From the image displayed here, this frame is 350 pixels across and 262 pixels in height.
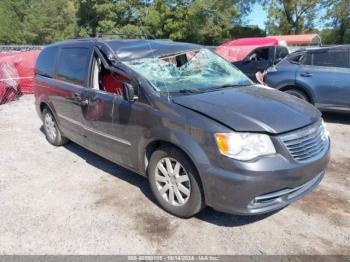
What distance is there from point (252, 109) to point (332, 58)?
4708 mm

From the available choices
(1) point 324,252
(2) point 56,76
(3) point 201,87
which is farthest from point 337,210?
(2) point 56,76

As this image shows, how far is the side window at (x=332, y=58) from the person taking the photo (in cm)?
700

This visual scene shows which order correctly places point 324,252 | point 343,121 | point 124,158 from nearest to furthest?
point 324,252 → point 124,158 → point 343,121

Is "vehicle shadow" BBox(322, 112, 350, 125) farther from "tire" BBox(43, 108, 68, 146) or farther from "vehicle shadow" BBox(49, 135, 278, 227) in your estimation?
"tire" BBox(43, 108, 68, 146)

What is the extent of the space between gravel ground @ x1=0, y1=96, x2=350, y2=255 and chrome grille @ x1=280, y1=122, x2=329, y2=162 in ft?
2.40

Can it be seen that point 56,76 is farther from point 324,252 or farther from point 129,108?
point 324,252

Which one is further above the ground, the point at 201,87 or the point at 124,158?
the point at 201,87

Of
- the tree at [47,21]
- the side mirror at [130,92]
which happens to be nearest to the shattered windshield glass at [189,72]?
the side mirror at [130,92]

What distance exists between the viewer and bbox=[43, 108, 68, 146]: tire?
19.4 ft

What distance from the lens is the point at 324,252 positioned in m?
3.10

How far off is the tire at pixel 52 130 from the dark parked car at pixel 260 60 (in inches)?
296

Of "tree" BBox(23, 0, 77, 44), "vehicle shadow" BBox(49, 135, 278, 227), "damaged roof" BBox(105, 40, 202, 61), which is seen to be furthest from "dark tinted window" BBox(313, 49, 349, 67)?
"tree" BBox(23, 0, 77, 44)

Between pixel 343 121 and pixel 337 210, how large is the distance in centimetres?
417

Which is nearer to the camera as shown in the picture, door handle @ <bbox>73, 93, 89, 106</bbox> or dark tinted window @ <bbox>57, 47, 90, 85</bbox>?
door handle @ <bbox>73, 93, 89, 106</bbox>
